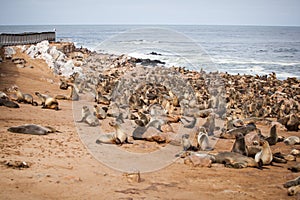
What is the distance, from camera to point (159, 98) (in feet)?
36.5

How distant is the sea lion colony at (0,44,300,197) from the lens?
621cm

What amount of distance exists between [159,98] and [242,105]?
298 cm

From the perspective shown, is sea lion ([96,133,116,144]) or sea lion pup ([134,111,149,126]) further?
sea lion pup ([134,111,149,126])

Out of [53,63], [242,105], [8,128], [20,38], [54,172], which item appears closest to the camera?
[54,172]

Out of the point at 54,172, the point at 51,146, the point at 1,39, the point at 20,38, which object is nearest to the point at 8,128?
the point at 51,146

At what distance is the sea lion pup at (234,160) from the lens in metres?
5.58

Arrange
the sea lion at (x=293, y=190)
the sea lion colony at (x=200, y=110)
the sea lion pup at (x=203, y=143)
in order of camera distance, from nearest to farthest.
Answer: the sea lion at (x=293, y=190) < the sea lion colony at (x=200, y=110) < the sea lion pup at (x=203, y=143)

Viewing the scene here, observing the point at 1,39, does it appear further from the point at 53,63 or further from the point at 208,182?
the point at 208,182

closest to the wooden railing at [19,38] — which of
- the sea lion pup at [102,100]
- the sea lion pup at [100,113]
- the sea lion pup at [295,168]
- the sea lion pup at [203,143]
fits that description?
the sea lion pup at [102,100]

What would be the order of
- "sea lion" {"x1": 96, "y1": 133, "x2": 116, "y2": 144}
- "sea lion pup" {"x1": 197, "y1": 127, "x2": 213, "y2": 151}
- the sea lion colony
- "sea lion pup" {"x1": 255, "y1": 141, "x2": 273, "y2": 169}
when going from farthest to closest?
"sea lion pup" {"x1": 197, "y1": 127, "x2": 213, "y2": 151} < "sea lion" {"x1": 96, "y1": 133, "x2": 116, "y2": 144} < the sea lion colony < "sea lion pup" {"x1": 255, "y1": 141, "x2": 273, "y2": 169}

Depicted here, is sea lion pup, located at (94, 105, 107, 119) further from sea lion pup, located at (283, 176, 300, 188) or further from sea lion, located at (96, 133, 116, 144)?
sea lion pup, located at (283, 176, 300, 188)

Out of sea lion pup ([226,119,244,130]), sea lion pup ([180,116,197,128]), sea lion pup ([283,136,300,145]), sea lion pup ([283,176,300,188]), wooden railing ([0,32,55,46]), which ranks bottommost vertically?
sea lion pup ([180,116,197,128])

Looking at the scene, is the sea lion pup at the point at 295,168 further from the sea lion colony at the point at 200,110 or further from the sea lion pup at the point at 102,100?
the sea lion pup at the point at 102,100

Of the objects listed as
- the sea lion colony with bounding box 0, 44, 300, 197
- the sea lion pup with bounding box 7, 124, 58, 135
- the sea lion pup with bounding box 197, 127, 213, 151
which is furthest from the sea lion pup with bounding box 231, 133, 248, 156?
the sea lion pup with bounding box 7, 124, 58, 135
